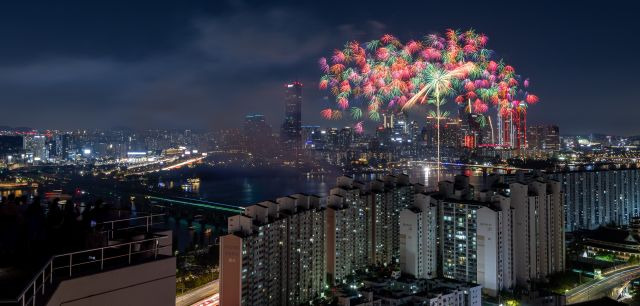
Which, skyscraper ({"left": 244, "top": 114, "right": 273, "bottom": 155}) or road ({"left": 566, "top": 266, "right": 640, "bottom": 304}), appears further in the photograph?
skyscraper ({"left": 244, "top": 114, "right": 273, "bottom": 155})

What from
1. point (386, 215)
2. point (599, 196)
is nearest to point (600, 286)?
point (386, 215)

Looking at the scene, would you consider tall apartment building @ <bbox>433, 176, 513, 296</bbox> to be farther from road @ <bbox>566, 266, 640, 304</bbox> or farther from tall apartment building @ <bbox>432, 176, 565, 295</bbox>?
road @ <bbox>566, 266, 640, 304</bbox>

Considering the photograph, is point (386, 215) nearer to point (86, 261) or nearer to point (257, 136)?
point (86, 261)

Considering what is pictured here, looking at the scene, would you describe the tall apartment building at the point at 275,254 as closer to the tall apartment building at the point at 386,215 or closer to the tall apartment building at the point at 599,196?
the tall apartment building at the point at 386,215

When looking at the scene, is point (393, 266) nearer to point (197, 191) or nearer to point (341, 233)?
point (341, 233)

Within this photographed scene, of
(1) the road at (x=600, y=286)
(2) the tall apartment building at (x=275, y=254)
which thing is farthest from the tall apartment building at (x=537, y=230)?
(2) the tall apartment building at (x=275, y=254)

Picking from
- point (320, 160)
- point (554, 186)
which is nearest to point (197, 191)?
point (320, 160)

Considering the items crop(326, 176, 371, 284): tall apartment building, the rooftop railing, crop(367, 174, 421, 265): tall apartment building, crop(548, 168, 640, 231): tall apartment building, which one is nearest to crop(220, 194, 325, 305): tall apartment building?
crop(326, 176, 371, 284): tall apartment building
